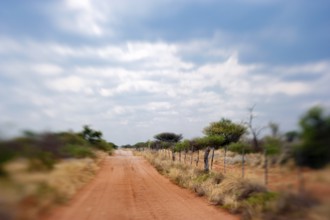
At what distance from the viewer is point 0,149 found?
22.4 feet

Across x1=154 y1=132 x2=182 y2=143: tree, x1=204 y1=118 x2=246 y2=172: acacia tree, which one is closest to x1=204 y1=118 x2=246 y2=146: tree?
x1=204 y1=118 x2=246 y2=172: acacia tree

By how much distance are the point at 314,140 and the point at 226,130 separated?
29255mm

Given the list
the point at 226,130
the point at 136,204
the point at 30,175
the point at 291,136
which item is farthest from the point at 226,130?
the point at 30,175

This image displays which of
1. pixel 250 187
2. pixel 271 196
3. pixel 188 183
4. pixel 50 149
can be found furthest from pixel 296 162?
pixel 188 183

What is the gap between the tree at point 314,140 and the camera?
788 centimetres

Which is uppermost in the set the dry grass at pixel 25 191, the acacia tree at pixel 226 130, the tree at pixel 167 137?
the tree at pixel 167 137

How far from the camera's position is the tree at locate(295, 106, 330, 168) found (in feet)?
25.9

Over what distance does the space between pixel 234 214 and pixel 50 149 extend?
871 centimetres

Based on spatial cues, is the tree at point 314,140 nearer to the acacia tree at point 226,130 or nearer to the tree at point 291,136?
the tree at point 291,136

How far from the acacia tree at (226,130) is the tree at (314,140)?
22954mm

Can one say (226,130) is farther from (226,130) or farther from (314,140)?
(314,140)

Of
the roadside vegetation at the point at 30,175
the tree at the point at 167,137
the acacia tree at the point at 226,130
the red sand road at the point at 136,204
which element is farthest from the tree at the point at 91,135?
the tree at the point at 167,137

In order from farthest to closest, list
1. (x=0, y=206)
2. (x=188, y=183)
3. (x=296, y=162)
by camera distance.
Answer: (x=188, y=183) < (x=296, y=162) < (x=0, y=206)

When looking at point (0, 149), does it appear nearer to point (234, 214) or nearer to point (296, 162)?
point (296, 162)
